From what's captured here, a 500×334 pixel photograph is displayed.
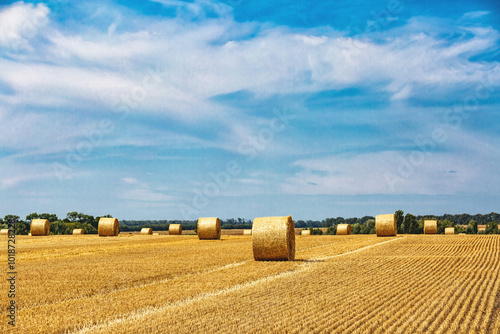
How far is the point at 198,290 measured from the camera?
1162 centimetres

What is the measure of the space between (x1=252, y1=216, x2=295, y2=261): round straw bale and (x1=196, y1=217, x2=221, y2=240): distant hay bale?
58.8 feet

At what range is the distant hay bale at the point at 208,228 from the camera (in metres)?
37.0

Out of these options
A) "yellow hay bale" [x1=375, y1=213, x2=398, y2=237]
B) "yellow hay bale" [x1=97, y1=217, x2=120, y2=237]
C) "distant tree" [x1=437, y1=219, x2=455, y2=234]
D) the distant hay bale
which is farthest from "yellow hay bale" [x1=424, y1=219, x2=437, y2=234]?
"yellow hay bale" [x1=97, y1=217, x2=120, y2=237]

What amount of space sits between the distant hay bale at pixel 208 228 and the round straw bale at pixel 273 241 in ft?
58.8

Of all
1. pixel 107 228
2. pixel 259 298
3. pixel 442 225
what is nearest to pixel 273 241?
pixel 259 298

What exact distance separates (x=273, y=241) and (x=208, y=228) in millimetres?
18578

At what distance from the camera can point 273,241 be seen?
62.2 ft

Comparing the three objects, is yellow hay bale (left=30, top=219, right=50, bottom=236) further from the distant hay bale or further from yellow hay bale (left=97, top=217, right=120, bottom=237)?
the distant hay bale

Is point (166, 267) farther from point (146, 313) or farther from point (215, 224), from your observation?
point (215, 224)

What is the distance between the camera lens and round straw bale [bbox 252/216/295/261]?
18906 mm

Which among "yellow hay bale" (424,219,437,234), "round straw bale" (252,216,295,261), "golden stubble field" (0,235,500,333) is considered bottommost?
"golden stubble field" (0,235,500,333)

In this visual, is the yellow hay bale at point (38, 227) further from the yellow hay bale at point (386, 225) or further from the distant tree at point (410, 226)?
the distant tree at point (410, 226)

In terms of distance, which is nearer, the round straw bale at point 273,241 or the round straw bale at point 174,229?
the round straw bale at point 273,241

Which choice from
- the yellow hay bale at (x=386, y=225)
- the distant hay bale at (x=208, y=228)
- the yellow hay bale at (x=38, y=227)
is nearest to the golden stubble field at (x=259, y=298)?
the distant hay bale at (x=208, y=228)
